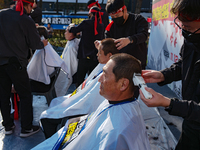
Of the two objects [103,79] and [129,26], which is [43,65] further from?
[103,79]

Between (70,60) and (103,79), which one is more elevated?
(103,79)

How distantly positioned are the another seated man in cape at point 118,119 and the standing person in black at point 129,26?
100 cm

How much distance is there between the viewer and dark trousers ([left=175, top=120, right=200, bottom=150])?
1273 mm

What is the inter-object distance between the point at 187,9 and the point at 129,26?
1.45 metres

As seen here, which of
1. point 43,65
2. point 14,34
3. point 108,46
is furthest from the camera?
point 43,65

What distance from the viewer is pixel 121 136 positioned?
112 cm

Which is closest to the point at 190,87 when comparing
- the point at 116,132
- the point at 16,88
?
the point at 116,132

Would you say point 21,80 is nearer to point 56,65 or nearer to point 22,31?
point 22,31

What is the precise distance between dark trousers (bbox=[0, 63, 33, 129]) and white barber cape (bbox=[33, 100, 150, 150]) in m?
1.40

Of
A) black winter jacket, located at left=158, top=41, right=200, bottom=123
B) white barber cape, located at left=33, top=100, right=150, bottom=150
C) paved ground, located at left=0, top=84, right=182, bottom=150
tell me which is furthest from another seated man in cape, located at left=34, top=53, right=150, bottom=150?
paved ground, located at left=0, top=84, right=182, bottom=150

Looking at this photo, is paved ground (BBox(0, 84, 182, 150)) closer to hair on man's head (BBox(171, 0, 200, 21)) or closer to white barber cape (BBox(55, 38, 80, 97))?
white barber cape (BBox(55, 38, 80, 97))

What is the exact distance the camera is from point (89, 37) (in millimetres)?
3691

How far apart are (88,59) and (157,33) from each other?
242cm

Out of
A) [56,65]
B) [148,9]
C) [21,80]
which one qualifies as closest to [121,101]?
[21,80]
